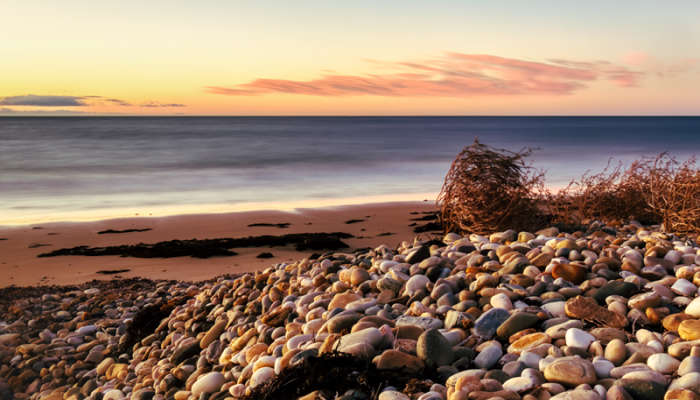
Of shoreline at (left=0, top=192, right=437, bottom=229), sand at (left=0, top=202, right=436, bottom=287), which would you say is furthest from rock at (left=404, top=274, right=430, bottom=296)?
shoreline at (left=0, top=192, right=437, bottom=229)

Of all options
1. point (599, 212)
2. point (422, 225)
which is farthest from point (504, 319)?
point (422, 225)

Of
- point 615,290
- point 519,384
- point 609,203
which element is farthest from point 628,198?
point 519,384

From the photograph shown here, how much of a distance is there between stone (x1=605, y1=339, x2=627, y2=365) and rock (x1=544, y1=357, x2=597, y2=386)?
0.60 ft

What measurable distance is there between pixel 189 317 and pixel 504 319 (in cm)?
320

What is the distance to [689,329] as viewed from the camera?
110 inches

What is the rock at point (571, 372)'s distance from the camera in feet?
8.05

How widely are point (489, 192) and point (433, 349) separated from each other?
3358mm

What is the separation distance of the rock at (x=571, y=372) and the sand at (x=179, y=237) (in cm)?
671

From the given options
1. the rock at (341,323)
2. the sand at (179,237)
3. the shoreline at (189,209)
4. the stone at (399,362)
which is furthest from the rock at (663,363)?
the shoreline at (189,209)

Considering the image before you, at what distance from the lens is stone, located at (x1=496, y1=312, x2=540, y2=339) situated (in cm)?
309

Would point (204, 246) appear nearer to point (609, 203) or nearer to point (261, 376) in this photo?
point (609, 203)

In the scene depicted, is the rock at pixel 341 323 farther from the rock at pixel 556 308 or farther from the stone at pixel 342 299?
the rock at pixel 556 308

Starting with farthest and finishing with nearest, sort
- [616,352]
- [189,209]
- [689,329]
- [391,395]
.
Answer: [189,209], [689,329], [616,352], [391,395]

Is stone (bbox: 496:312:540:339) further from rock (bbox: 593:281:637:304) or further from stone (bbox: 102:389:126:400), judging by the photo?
stone (bbox: 102:389:126:400)
